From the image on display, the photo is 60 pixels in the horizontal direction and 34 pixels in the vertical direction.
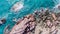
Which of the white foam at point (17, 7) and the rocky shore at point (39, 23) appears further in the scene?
the white foam at point (17, 7)

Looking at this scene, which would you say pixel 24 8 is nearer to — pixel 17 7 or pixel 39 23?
pixel 17 7

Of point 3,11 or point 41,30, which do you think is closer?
point 41,30

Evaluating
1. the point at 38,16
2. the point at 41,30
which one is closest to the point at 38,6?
the point at 38,16

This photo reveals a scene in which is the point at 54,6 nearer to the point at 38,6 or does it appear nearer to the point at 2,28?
the point at 38,6

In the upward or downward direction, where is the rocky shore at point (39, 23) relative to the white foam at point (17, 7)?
downward

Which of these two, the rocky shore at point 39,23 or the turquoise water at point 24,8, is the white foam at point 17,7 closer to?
the turquoise water at point 24,8

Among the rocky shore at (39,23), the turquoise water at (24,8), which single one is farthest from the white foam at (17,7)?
the rocky shore at (39,23)

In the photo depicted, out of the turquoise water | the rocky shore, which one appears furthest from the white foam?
→ the rocky shore

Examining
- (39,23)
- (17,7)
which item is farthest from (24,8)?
(39,23)
